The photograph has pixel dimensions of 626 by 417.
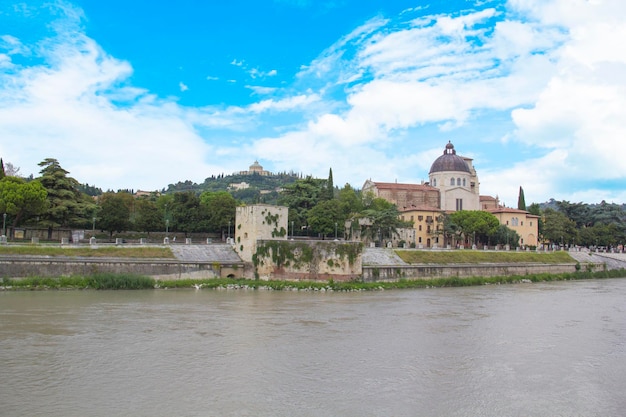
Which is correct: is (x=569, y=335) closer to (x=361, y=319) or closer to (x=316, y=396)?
(x=361, y=319)

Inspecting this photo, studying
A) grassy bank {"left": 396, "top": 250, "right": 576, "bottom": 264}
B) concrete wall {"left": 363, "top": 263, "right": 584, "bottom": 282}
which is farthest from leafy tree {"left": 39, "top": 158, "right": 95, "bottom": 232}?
grassy bank {"left": 396, "top": 250, "right": 576, "bottom": 264}

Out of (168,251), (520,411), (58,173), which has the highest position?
(58,173)

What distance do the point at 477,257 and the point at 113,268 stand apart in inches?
1043

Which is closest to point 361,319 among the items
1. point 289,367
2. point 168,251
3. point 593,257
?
point 289,367

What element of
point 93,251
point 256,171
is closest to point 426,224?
point 93,251

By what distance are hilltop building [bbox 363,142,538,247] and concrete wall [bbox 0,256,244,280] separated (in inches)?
1223

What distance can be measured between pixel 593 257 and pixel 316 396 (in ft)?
156

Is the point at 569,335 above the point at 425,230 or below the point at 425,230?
below

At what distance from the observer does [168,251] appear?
108ft

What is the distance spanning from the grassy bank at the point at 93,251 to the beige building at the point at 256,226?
4528 mm

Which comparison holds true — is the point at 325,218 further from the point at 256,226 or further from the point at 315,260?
the point at 315,260

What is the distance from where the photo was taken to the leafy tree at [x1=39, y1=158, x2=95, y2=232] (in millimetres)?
39469

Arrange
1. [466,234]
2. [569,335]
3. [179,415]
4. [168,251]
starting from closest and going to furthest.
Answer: [179,415], [569,335], [168,251], [466,234]

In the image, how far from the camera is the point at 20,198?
3522 cm
